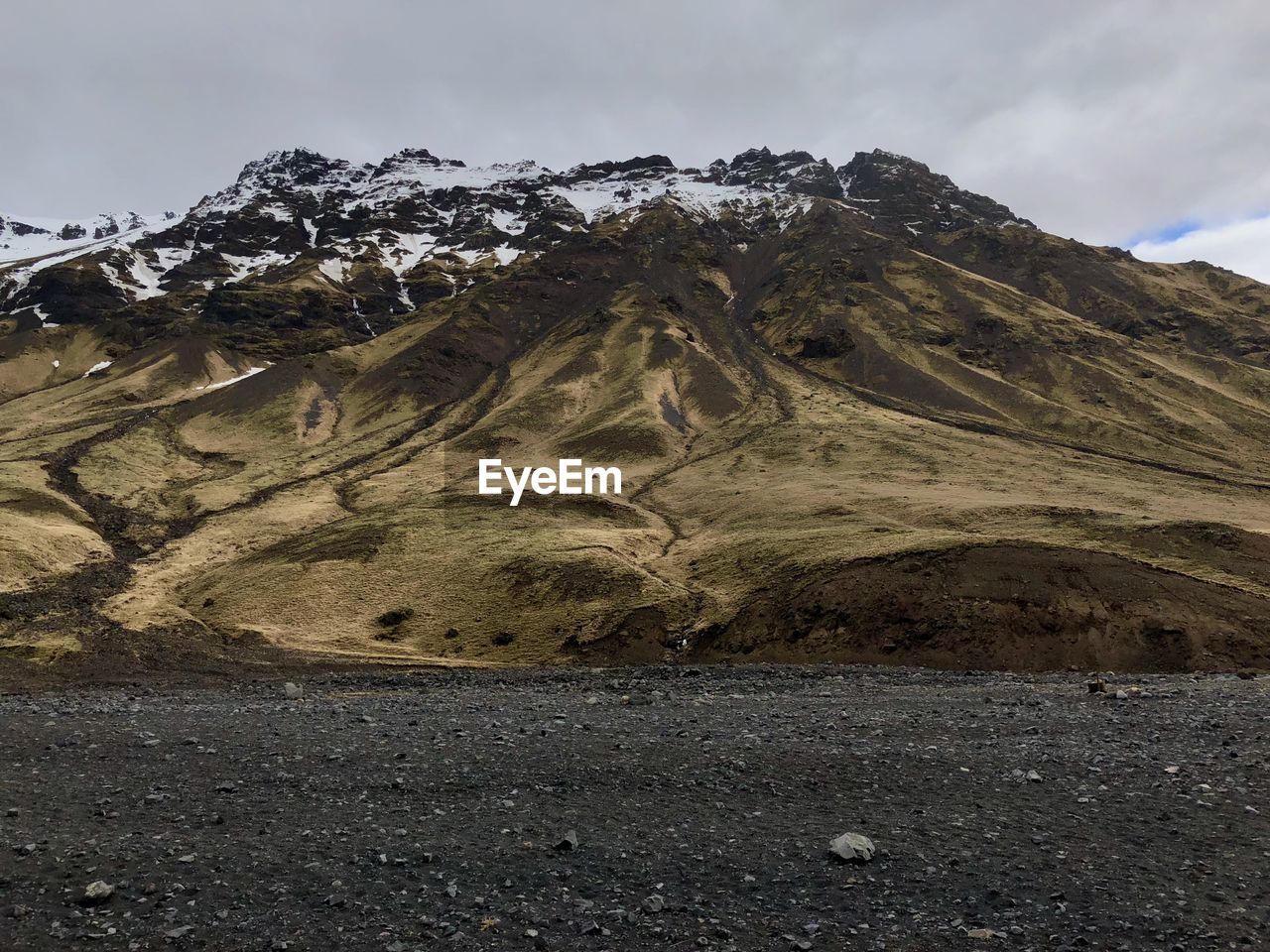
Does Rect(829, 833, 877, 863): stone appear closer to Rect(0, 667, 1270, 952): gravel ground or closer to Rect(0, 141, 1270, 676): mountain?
Rect(0, 667, 1270, 952): gravel ground

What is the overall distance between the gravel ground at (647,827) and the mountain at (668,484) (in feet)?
55.5

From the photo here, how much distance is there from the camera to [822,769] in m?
16.2

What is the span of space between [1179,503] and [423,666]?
67191 mm

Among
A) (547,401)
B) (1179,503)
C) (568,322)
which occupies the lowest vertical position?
(1179,503)

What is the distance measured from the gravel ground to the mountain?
1692 centimetres

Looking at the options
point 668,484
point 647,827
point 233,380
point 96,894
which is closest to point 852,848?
point 647,827

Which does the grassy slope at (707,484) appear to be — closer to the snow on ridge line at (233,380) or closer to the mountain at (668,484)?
the mountain at (668,484)

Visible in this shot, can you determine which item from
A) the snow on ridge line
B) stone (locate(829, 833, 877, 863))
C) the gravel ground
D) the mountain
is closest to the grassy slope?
the mountain

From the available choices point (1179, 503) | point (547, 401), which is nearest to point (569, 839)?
point (1179, 503)

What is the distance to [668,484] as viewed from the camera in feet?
291

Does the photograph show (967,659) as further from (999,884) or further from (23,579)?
(23,579)

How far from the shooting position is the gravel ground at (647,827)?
9875mm

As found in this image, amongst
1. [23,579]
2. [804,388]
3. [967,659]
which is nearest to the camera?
[967,659]

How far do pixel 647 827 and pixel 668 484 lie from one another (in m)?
75.6
